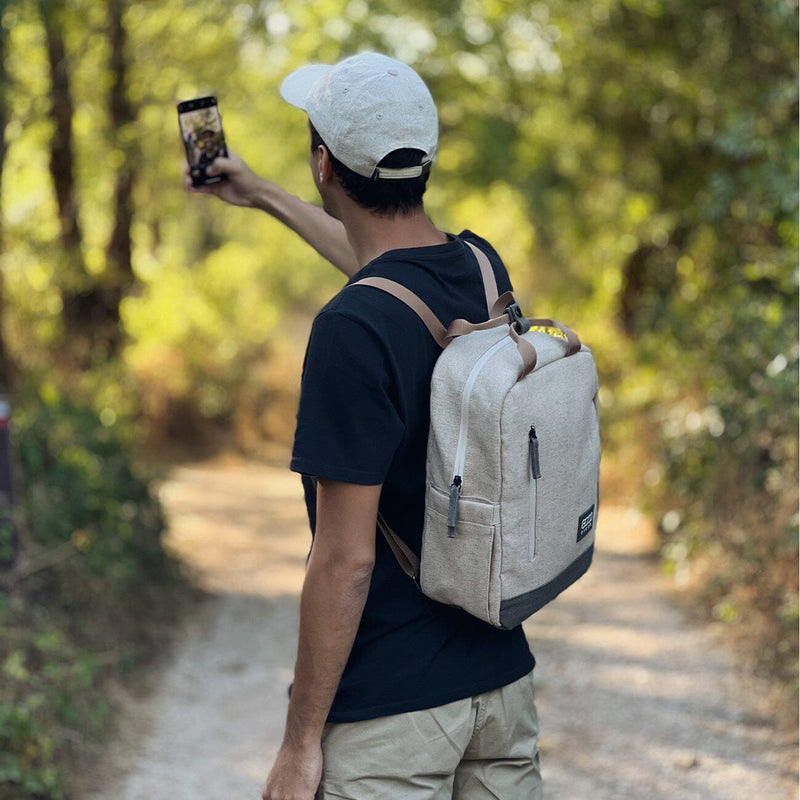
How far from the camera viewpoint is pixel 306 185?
2142 centimetres

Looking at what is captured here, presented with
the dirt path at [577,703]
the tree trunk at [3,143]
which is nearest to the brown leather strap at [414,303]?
the dirt path at [577,703]

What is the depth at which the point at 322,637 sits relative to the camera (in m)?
1.75

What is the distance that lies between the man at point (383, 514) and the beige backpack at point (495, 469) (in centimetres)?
6

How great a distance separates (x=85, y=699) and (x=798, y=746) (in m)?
2.72

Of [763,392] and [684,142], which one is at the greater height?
[684,142]

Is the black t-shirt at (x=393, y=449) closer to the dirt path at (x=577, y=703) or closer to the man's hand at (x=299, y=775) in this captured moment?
the man's hand at (x=299, y=775)

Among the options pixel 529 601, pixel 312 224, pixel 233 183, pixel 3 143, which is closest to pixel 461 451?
pixel 529 601

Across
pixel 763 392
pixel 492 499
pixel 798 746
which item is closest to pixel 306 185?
pixel 763 392

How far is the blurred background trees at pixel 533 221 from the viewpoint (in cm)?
560

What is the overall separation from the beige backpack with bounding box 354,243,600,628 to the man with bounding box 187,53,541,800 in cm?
6

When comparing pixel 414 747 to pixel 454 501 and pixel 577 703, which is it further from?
pixel 577 703

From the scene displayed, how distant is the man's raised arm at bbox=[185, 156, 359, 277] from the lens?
2475mm

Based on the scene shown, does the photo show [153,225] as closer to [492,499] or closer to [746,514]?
[746,514]

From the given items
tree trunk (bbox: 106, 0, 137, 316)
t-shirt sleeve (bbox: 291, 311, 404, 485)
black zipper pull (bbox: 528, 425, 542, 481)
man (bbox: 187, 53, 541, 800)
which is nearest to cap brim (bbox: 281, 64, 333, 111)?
man (bbox: 187, 53, 541, 800)
